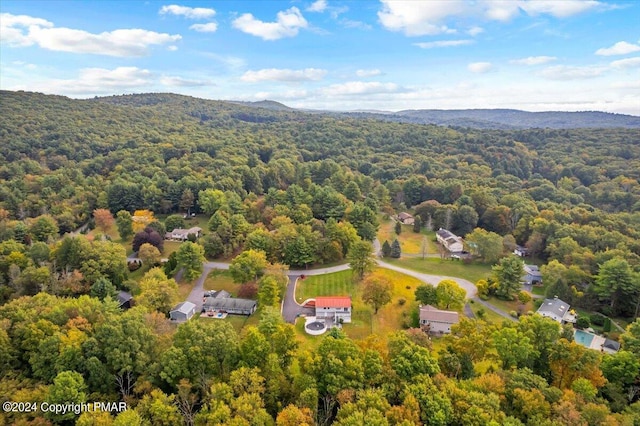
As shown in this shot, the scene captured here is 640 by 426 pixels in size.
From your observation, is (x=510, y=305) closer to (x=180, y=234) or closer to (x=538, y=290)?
(x=538, y=290)

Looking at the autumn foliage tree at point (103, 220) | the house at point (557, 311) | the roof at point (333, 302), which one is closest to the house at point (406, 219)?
the house at point (557, 311)

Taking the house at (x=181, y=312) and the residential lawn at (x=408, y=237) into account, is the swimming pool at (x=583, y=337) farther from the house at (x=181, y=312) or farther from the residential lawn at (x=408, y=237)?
the house at (x=181, y=312)

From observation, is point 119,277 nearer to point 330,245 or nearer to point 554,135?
point 330,245

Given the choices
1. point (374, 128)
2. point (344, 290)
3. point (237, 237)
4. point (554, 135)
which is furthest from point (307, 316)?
point (554, 135)

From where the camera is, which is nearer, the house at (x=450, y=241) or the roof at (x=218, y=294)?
the roof at (x=218, y=294)

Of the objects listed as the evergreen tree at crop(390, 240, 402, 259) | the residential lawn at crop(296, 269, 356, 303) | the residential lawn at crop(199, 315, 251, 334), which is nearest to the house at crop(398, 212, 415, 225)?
the evergreen tree at crop(390, 240, 402, 259)
